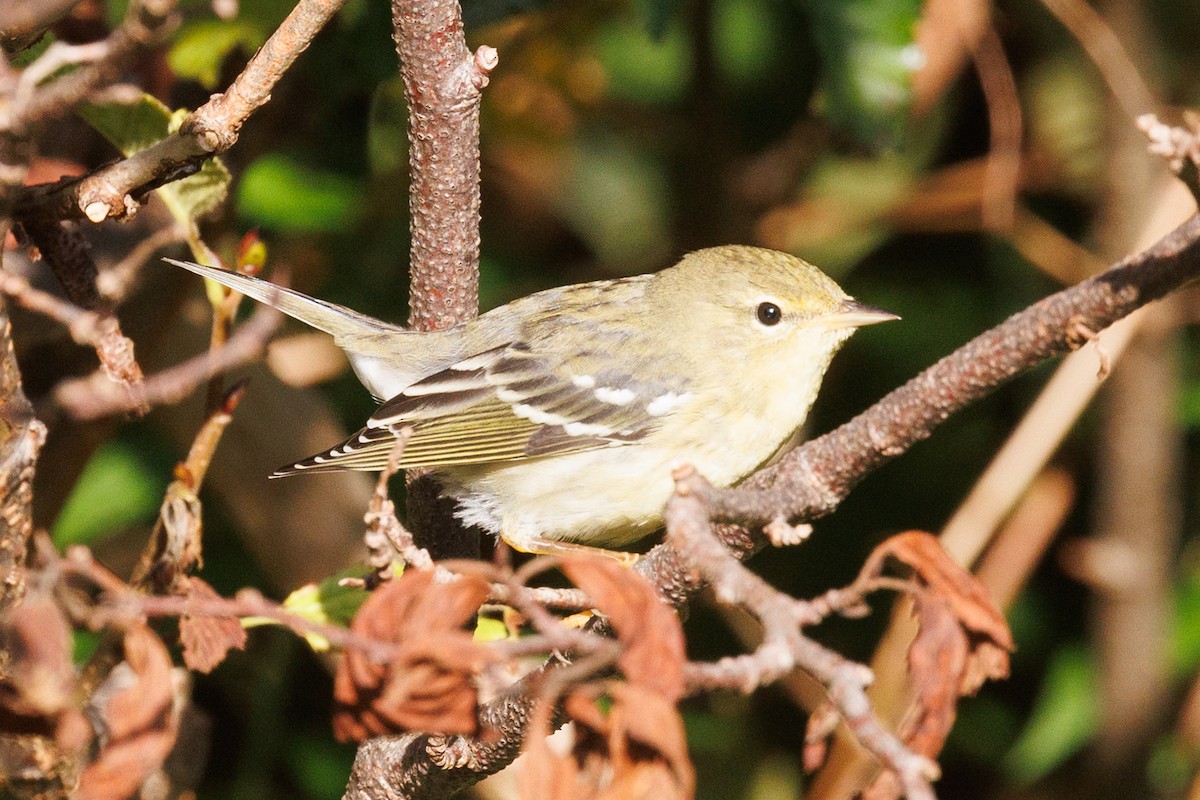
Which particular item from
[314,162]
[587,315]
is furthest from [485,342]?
[314,162]

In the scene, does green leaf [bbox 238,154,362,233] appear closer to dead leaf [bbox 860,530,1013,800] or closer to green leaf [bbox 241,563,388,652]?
green leaf [bbox 241,563,388,652]

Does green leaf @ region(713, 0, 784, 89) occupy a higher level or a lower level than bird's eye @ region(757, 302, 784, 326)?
higher

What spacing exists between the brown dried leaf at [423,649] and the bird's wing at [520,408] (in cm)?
175

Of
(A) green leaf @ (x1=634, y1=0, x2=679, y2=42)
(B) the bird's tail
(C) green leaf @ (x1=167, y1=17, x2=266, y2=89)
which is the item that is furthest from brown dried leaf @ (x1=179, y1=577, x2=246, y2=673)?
(A) green leaf @ (x1=634, y1=0, x2=679, y2=42)

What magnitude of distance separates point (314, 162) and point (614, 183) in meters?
1.53

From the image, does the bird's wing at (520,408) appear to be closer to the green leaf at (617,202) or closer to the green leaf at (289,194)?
the green leaf at (289,194)

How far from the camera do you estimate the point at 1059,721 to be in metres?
3.68

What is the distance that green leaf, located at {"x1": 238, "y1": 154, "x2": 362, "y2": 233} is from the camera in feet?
11.5

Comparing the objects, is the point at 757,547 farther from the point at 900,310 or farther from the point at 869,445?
the point at 900,310

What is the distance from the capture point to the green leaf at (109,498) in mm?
3326

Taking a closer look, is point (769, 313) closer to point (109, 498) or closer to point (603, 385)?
point (603, 385)

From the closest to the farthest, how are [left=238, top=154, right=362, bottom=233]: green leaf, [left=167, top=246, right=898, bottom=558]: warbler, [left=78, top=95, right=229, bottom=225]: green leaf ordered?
[left=78, top=95, right=229, bottom=225]: green leaf, [left=167, top=246, right=898, bottom=558]: warbler, [left=238, top=154, right=362, bottom=233]: green leaf

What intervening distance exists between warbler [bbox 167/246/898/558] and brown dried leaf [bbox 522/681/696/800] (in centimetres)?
182

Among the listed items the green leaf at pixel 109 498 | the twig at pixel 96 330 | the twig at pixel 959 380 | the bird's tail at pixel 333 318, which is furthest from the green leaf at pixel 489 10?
the twig at pixel 959 380
